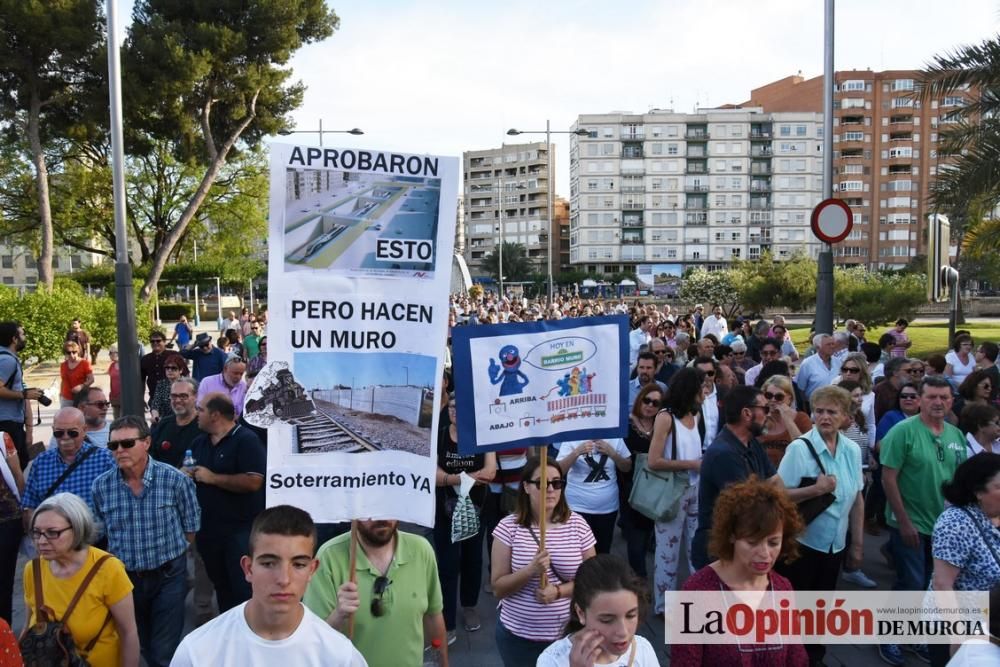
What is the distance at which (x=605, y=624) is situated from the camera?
8.52 ft

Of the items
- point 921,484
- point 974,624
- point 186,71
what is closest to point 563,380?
point 974,624

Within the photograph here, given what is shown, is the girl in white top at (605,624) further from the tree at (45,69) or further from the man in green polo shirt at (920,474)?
the tree at (45,69)

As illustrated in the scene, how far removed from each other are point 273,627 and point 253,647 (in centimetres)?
8

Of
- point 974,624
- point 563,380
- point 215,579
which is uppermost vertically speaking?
point 563,380

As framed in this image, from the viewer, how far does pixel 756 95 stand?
328ft

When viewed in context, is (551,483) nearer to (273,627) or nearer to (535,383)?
(535,383)

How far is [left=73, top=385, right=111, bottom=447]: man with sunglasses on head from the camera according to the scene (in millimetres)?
5922

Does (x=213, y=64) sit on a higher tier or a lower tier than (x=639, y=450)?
higher

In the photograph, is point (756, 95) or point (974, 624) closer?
point (974, 624)

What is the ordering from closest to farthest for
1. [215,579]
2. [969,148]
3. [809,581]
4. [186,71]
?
[809,581] → [215,579] → [969,148] → [186,71]

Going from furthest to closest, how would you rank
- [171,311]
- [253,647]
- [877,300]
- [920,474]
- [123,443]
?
[171,311]
[877,300]
[920,474]
[123,443]
[253,647]

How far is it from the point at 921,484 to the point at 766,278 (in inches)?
1080

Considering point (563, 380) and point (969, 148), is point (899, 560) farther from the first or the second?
point (969, 148)

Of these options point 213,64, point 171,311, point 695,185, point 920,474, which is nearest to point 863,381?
point 920,474
